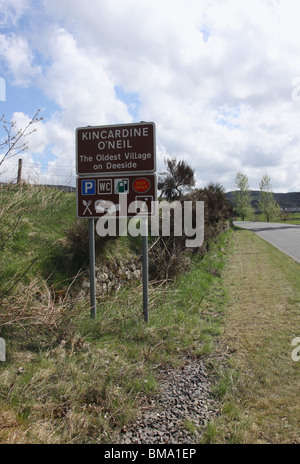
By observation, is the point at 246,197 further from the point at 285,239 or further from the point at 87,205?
the point at 87,205

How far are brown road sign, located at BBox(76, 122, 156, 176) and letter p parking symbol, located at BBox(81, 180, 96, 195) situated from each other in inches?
5.7

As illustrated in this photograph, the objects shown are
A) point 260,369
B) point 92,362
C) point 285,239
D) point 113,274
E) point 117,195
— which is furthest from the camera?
point 285,239

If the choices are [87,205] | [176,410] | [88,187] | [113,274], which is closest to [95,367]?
[176,410]

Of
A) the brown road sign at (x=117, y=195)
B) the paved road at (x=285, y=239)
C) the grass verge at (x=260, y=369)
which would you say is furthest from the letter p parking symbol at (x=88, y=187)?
the paved road at (x=285, y=239)

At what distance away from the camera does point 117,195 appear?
5.03 metres

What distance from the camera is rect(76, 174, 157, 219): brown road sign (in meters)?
4.98

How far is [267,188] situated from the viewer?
5797 centimetres

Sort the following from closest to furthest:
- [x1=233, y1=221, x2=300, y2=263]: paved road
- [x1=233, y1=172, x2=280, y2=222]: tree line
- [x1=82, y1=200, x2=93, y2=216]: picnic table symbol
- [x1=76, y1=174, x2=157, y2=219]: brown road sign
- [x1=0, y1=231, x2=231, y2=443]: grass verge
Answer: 1. [x1=0, y1=231, x2=231, y2=443]: grass verge
2. [x1=76, y1=174, x2=157, y2=219]: brown road sign
3. [x1=82, y1=200, x2=93, y2=216]: picnic table symbol
4. [x1=233, y1=221, x2=300, y2=263]: paved road
5. [x1=233, y1=172, x2=280, y2=222]: tree line

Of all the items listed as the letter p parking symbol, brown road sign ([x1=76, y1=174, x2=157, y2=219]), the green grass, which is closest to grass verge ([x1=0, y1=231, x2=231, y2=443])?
the green grass

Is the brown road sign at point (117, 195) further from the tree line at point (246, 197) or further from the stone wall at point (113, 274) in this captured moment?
the tree line at point (246, 197)

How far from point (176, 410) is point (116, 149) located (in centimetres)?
357

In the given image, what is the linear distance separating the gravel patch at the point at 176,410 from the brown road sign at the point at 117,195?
227 centimetres

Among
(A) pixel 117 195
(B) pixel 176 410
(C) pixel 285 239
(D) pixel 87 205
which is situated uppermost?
(A) pixel 117 195

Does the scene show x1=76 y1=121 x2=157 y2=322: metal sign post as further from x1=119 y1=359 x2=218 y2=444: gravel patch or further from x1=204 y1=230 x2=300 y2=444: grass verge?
x1=204 y1=230 x2=300 y2=444: grass verge
